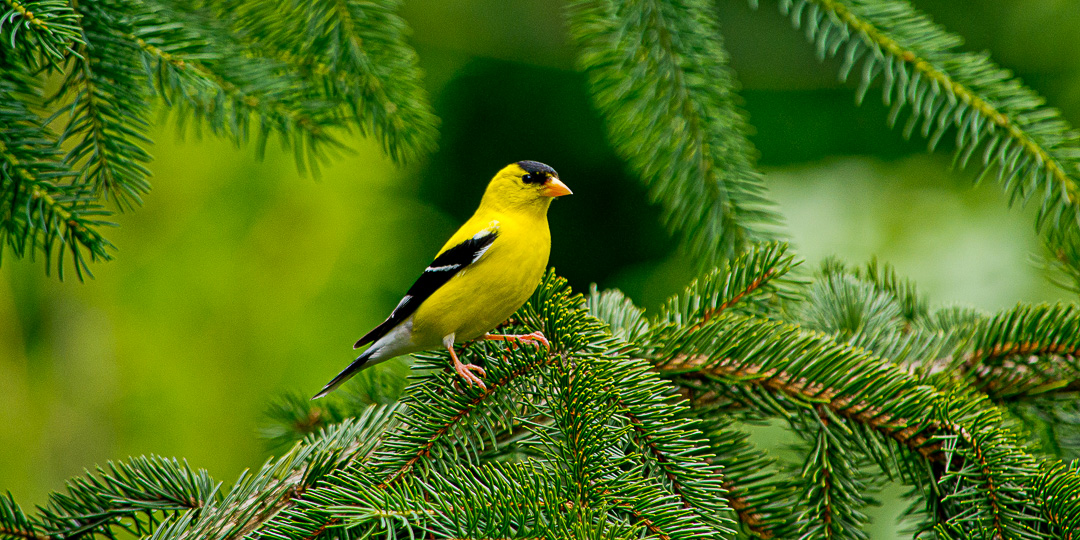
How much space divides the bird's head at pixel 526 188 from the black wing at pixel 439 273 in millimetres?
184

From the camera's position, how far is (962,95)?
1.84 m

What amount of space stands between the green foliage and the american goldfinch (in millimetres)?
315

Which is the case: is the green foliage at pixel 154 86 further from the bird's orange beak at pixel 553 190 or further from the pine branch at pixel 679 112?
the pine branch at pixel 679 112

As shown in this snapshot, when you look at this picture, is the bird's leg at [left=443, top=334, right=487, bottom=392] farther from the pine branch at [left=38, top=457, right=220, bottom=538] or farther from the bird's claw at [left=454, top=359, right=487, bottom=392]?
the pine branch at [left=38, top=457, right=220, bottom=538]

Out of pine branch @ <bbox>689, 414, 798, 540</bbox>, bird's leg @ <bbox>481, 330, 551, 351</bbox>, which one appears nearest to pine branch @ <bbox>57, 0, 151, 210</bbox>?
bird's leg @ <bbox>481, 330, 551, 351</bbox>

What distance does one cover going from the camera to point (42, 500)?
432cm

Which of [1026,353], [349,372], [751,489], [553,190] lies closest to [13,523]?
[349,372]

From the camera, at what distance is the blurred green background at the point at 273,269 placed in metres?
4.39

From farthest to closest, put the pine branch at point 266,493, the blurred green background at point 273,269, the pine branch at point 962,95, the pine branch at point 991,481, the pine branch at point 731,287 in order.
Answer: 1. the blurred green background at point 273,269
2. the pine branch at point 962,95
3. the pine branch at point 731,287
4. the pine branch at point 991,481
5. the pine branch at point 266,493

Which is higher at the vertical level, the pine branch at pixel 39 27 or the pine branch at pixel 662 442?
the pine branch at pixel 39 27

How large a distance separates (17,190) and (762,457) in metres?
1.61

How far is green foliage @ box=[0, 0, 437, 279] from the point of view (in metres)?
1.42

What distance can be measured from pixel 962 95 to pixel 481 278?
1.30 m

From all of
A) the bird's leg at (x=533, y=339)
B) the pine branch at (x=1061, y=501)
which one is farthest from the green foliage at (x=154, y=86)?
the pine branch at (x=1061, y=501)
